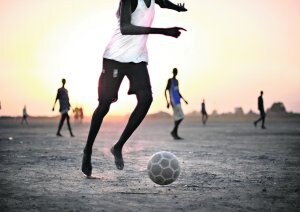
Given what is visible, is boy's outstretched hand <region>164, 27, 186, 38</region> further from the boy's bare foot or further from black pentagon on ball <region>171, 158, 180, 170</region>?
the boy's bare foot

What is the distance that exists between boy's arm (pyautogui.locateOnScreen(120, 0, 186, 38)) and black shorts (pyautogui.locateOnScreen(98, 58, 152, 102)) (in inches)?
17.1

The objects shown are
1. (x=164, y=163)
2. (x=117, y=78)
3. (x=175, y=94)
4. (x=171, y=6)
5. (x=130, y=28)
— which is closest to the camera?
(x=164, y=163)

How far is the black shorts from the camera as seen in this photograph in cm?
509

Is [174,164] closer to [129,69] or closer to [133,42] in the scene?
[129,69]

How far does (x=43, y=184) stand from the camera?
470 centimetres

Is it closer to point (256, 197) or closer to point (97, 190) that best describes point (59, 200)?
point (97, 190)

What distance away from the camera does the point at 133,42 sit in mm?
5121

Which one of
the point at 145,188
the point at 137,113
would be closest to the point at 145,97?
the point at 137,113

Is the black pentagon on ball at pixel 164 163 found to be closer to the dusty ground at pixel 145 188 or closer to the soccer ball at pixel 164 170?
the soccer ball at pixel 164 170

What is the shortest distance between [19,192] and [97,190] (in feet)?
2.45

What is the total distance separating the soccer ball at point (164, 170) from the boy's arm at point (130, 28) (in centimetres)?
134

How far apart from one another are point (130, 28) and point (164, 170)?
5.27 feet

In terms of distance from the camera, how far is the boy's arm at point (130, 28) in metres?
4.67

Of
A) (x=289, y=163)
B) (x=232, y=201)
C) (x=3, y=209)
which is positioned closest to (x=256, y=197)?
(x=232, y=201)
